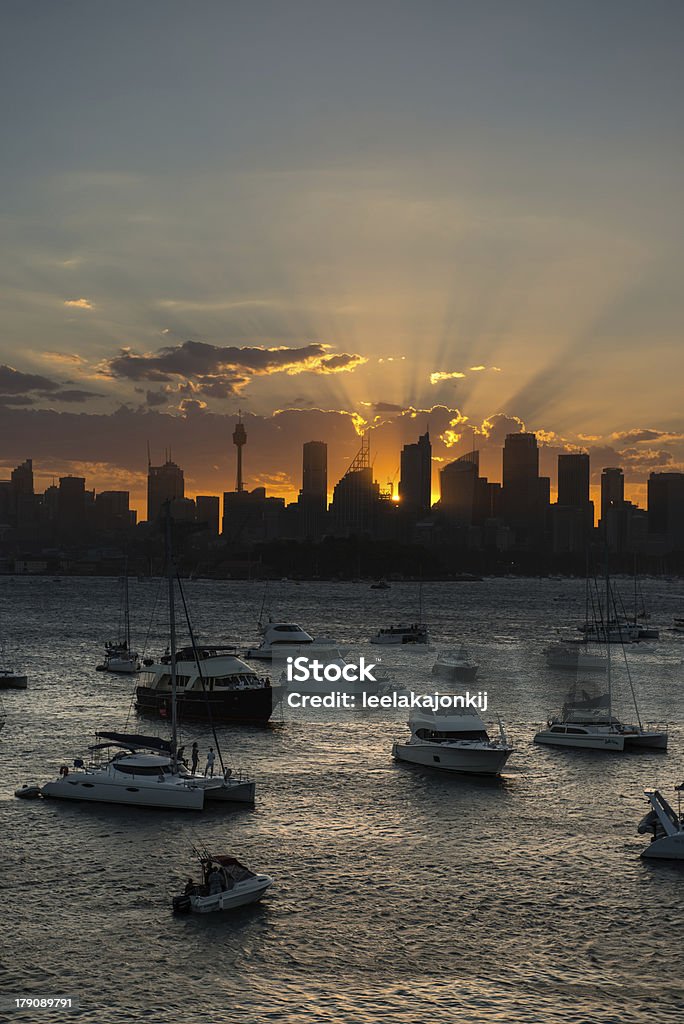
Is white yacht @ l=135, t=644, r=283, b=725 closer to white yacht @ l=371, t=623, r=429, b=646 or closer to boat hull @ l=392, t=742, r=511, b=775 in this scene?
boat hull @ l=392, t=742, r=511, b=775

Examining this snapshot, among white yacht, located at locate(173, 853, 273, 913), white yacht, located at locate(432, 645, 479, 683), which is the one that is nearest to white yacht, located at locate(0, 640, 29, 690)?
white yacht, located at locate(432, 645, 479, 683)

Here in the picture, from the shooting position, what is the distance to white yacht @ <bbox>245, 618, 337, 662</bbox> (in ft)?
379

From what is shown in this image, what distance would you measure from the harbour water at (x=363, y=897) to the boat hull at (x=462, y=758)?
3.04 feet

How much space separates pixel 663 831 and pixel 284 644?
8479 centimetres

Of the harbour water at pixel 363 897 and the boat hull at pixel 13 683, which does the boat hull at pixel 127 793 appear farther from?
the boat hull at pixel 13 683

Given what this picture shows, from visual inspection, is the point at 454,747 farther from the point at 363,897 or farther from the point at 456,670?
the point at 456,670

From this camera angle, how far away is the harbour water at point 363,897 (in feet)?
91.3

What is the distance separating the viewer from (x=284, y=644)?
122m

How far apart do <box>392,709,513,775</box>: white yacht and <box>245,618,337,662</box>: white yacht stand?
6000cm

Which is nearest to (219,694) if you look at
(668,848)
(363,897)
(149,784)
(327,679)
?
(149,784)

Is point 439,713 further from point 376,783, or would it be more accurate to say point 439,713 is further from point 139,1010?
point 139,1010

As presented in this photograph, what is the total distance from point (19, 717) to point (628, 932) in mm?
48426

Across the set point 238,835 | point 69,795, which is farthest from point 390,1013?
point 69,795
